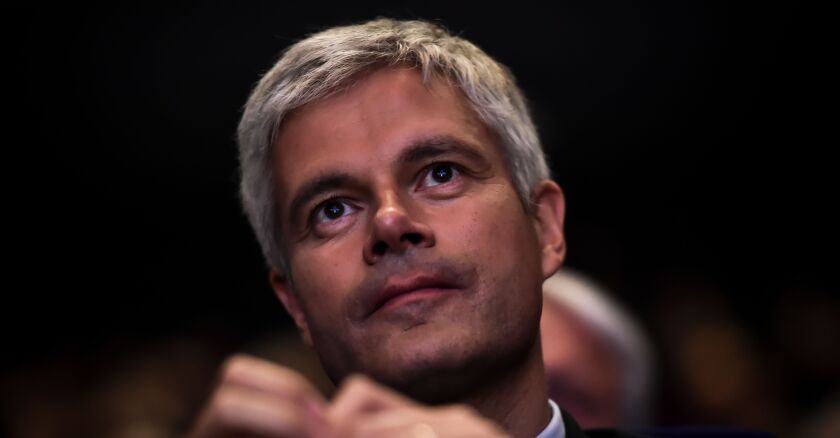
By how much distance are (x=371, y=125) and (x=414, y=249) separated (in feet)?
0.81

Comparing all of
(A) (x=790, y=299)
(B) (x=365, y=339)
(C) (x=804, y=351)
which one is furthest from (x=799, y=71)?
(B) (x=365, y=339)

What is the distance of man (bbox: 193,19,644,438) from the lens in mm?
1630

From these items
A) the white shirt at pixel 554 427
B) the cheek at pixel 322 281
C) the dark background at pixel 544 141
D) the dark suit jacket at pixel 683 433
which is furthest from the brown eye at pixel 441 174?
the dark background at pixel 544 141

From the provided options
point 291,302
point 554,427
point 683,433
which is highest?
point 291,302

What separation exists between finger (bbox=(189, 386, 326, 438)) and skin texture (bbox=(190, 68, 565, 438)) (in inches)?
21.3

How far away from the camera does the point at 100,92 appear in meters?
5.39

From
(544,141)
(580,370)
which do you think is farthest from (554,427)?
(544,141)

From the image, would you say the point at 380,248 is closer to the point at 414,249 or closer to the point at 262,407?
the point at 414,249

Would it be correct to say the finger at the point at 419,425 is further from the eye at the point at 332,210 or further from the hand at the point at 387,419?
the eye at the point at 332,210

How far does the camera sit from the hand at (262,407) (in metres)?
1.03

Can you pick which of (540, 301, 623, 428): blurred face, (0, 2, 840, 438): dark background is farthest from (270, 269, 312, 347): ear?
(0, 2, 840, 438): dark background

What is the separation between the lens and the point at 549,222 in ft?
6.54

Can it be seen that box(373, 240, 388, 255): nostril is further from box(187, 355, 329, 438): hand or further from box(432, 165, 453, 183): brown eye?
box(187, 355, 329, 438): hand

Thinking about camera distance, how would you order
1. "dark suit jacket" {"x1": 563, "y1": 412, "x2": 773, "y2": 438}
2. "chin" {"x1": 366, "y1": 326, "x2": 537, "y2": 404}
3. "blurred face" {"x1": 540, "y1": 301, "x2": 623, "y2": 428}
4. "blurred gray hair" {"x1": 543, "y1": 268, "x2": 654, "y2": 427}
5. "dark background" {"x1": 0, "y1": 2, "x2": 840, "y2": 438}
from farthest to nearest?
"dark background" {"x1": 0, "y1": 2, "x2": 840, "y2": 438}
"blurred gray hair" {"x1": 543, "y1": 268, "x2": 654, "y2": 427}
"blurred face" {"x1": 540, "y1": 301, "x2": 623, "y2": 428}
"dark suit jacket" {"x1": 563, "y1": 412, "x2": 773, "y2": 438}
"chin" {"x1": 366, "y1": 326, "x2": 537, "y2": 404}
